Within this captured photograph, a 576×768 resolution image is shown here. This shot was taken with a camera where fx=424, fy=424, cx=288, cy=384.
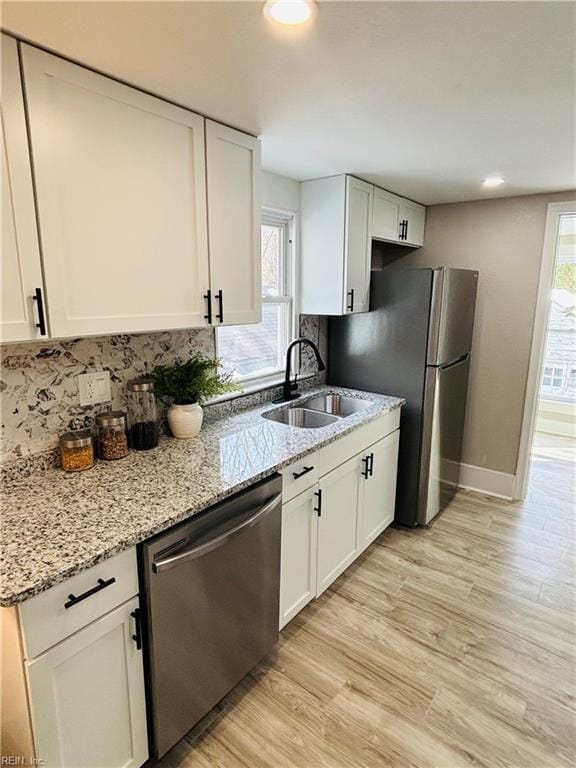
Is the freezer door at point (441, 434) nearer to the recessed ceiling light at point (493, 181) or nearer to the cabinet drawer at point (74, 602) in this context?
the recessed ceiling light at point (493, 181)

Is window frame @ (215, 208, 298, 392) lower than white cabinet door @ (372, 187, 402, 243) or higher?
lower

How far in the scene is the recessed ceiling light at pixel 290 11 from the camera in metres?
0.97

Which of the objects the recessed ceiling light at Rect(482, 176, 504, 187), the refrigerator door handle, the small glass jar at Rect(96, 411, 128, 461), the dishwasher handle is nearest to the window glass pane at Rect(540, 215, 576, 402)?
the refrigerator door handle

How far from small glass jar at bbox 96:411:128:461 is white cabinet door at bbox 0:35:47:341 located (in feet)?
1.67

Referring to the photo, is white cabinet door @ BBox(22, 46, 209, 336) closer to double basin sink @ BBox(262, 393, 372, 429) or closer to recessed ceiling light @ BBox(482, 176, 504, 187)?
double basin sink @ BBox(262, 393, 372, 429)

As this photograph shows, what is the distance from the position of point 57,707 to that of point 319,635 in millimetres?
1240

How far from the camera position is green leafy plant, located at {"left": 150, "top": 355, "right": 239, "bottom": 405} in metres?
1.89

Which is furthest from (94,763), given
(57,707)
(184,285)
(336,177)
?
(336,177)

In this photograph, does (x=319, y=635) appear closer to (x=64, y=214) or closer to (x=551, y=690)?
(x=551, y=690)

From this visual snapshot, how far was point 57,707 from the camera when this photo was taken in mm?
1085

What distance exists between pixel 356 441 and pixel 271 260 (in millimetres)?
1259

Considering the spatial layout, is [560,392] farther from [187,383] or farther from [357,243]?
[187,383]

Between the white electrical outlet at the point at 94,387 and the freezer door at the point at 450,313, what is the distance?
1877 mm

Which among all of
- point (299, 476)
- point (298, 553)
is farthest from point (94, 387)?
point (298, 553)
